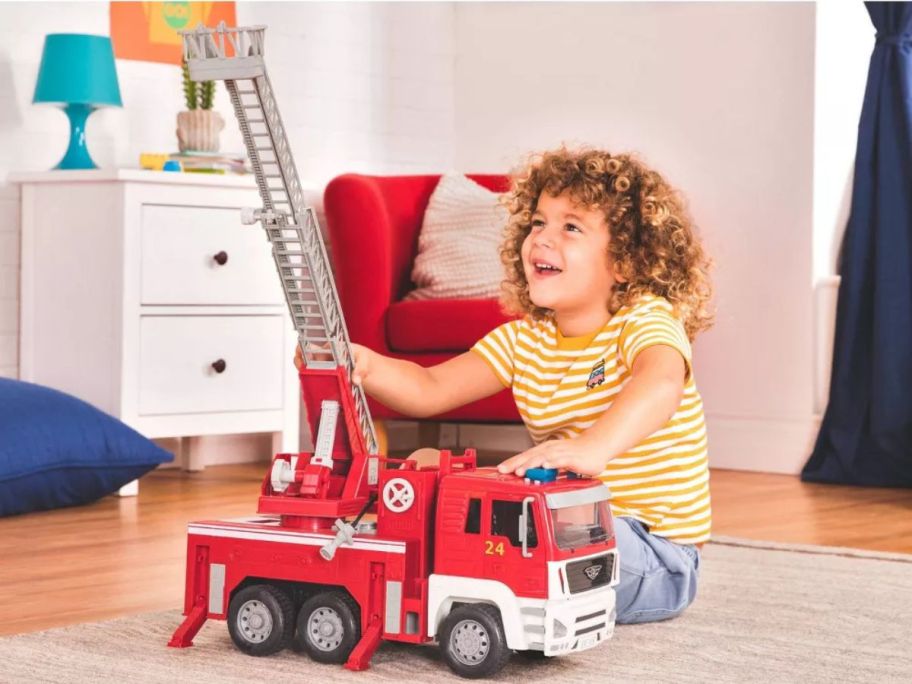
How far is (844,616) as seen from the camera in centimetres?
198

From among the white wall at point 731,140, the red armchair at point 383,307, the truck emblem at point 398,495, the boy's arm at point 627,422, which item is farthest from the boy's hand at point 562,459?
the white wall at point 731,140

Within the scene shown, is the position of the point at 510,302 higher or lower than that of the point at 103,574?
higher

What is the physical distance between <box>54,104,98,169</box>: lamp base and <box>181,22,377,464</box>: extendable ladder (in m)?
1.96

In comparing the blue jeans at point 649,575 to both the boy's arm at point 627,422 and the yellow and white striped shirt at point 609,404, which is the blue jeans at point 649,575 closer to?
the yellow and white striped shirt at point 609,404

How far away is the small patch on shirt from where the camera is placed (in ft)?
6.09

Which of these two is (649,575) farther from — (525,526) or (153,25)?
(153,25)

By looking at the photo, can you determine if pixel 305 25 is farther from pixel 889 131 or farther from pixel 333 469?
pixel 333 469

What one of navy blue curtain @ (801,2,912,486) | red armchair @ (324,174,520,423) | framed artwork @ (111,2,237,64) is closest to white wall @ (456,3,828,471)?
navy blue curtain @ (801,2,912,486)

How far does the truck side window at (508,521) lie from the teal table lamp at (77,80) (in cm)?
223

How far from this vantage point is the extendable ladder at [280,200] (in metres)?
1.51

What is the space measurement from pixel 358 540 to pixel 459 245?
2.25 metres

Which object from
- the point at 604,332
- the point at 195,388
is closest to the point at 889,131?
the point at 195,388

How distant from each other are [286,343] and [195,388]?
298mm

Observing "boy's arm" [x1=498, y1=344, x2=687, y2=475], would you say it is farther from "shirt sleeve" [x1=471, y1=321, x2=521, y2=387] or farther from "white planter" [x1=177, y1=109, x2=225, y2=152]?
"white planter" [x1=177, y1=109, x2=225, y2=152]
